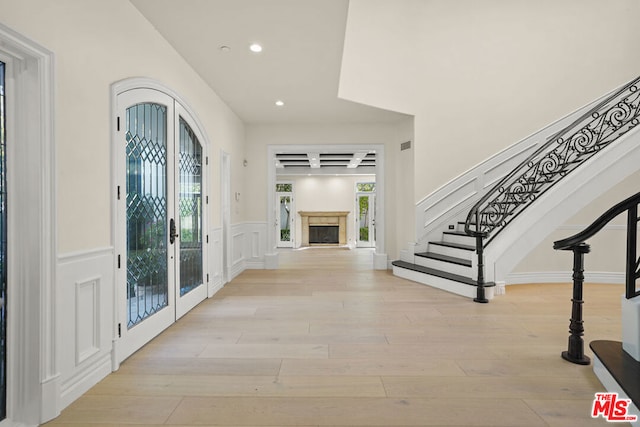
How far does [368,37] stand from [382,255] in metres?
4.05

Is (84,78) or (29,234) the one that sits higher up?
(84,78)

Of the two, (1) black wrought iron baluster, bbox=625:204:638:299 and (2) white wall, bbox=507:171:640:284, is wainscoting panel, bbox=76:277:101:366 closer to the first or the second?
(1) black wrought iron baluster, bbox=625:204:638:299

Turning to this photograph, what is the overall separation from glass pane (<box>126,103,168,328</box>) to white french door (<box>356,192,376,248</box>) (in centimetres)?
961

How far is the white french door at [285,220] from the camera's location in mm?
12814

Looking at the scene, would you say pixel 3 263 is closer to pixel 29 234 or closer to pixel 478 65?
pixel 29 234

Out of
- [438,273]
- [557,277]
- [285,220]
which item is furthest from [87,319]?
[285,220]

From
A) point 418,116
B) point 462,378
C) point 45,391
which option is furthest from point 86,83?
point 418,116

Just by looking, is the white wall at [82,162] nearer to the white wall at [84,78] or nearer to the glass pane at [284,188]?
the white wall at [84,78]

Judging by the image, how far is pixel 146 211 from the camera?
3152 mm

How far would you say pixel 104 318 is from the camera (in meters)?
2.51

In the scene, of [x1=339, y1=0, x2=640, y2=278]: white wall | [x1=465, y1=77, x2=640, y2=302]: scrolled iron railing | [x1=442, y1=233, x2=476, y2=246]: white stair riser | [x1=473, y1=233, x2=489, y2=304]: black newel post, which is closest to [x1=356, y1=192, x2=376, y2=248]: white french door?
[x1=339, y1=0, x2=640, y2=278]: white wall

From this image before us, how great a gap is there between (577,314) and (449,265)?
8.81 ft

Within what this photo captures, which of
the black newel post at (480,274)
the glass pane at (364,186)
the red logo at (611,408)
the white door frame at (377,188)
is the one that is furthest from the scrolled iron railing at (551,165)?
the glass pane at (364,186)

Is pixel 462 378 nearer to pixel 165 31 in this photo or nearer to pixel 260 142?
pixel 165 31
